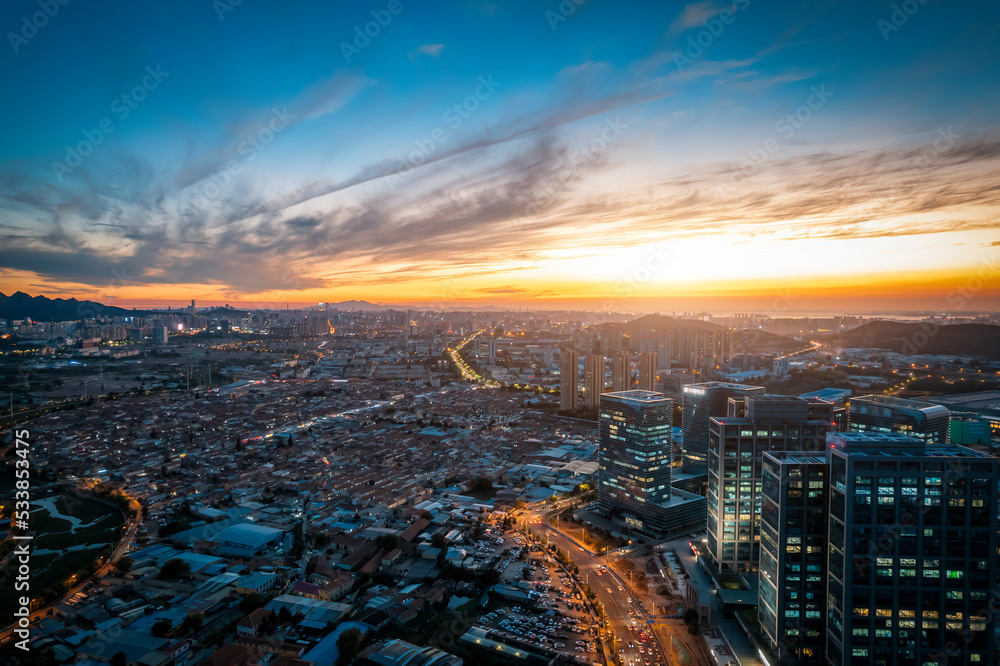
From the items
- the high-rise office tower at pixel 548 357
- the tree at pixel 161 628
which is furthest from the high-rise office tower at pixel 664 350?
the tree at pixel 161 628

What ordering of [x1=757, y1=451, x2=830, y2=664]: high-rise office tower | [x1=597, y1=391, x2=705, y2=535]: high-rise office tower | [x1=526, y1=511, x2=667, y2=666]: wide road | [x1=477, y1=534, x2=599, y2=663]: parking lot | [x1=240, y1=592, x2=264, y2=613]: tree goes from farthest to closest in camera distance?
[x1=597, y1=391, x2=705, y2=535]: high-rise office tower
[x1=240, y1=592, x2=264, y2=613]: tree
[x1=477, y1=534, x2=599, y2=663]: parking lot
[x1=526, y1=511, x2=667, y2=666]: wide road
[x1=757, y1=451, x2=830, y2=664]: high-rise office tower

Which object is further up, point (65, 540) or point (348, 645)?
point (348, 645)

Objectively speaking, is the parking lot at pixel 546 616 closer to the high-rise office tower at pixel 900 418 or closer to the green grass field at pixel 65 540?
the high-rise office tower at pixel 900 418

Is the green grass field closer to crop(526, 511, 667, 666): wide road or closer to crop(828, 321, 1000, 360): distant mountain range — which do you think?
crop(526, 511, 667, 666): wide road

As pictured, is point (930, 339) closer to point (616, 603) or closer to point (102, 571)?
point (616, 603)

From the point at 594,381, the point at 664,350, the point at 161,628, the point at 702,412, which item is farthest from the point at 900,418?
the point at 664,350

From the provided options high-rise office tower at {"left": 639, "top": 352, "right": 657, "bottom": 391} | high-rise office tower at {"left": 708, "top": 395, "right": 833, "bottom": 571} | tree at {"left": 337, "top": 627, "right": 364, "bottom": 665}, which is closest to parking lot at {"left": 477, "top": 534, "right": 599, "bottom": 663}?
tree at {"left": 337, "top": 627, "right": 364, "bottom": 665}
